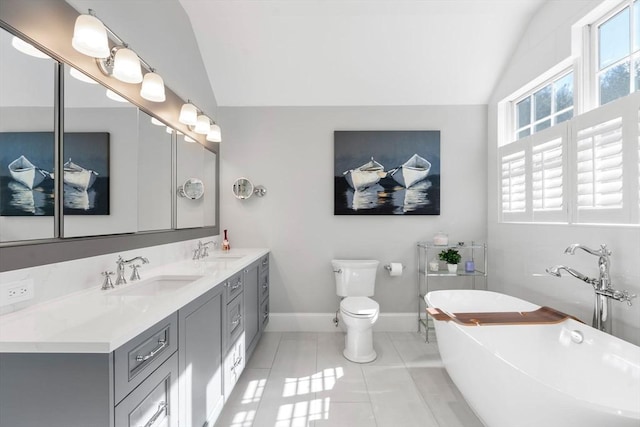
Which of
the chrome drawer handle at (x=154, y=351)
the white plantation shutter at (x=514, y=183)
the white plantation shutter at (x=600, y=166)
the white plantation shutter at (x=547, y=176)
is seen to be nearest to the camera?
the chrome drawer handle at (x=154, y=351)

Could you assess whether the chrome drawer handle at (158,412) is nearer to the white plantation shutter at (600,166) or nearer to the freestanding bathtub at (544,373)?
the freestanding bathtub at (544,373)

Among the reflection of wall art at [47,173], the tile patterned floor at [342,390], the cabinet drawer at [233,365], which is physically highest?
the reflection of wall art at [47,173]

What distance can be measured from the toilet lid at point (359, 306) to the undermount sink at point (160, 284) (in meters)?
1.28

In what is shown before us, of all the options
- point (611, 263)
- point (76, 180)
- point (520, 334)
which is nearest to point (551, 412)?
point (520, 334)

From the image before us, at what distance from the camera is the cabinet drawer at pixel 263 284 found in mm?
2579

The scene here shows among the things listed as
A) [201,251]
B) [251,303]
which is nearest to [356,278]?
[251,303]

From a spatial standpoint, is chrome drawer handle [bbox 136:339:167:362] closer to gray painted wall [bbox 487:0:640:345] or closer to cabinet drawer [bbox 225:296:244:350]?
cabinet drawer [bbox 225:296:244:350]

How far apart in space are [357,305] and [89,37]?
7.85 ft

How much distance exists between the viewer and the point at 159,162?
1988 millimetres

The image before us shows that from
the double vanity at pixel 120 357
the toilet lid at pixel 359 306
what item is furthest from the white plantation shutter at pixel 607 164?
the double vanity at pixel 120 357

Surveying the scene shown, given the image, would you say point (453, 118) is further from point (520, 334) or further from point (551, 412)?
point (551, 412)

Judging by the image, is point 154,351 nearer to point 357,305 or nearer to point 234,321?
point 234,321

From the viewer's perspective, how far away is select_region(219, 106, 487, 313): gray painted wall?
2953 millimetres

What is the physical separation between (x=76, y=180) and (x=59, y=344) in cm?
86
